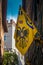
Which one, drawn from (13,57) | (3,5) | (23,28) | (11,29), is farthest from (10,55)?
(23,28)

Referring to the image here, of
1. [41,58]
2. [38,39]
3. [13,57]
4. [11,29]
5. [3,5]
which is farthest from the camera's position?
[11,29]

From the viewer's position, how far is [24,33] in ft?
43.5

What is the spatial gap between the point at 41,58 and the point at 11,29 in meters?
54.4

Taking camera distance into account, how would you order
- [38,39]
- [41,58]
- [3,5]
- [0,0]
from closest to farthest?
[38,39] → [41,58] → [0,0] → [3,5]

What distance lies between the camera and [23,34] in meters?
13.4

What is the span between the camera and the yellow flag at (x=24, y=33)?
13.0m

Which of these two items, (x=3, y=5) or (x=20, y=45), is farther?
(x=3, y=5)

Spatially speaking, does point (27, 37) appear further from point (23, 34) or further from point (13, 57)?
point (13, 57)

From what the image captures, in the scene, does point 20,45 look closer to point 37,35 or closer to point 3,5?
point 37,35

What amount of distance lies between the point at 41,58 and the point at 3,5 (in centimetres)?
1493

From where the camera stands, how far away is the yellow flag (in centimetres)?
1301

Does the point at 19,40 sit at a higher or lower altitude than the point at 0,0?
lower

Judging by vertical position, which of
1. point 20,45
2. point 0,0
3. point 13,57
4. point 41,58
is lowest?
point 13,57

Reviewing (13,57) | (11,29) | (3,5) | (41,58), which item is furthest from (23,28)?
(11,29)
